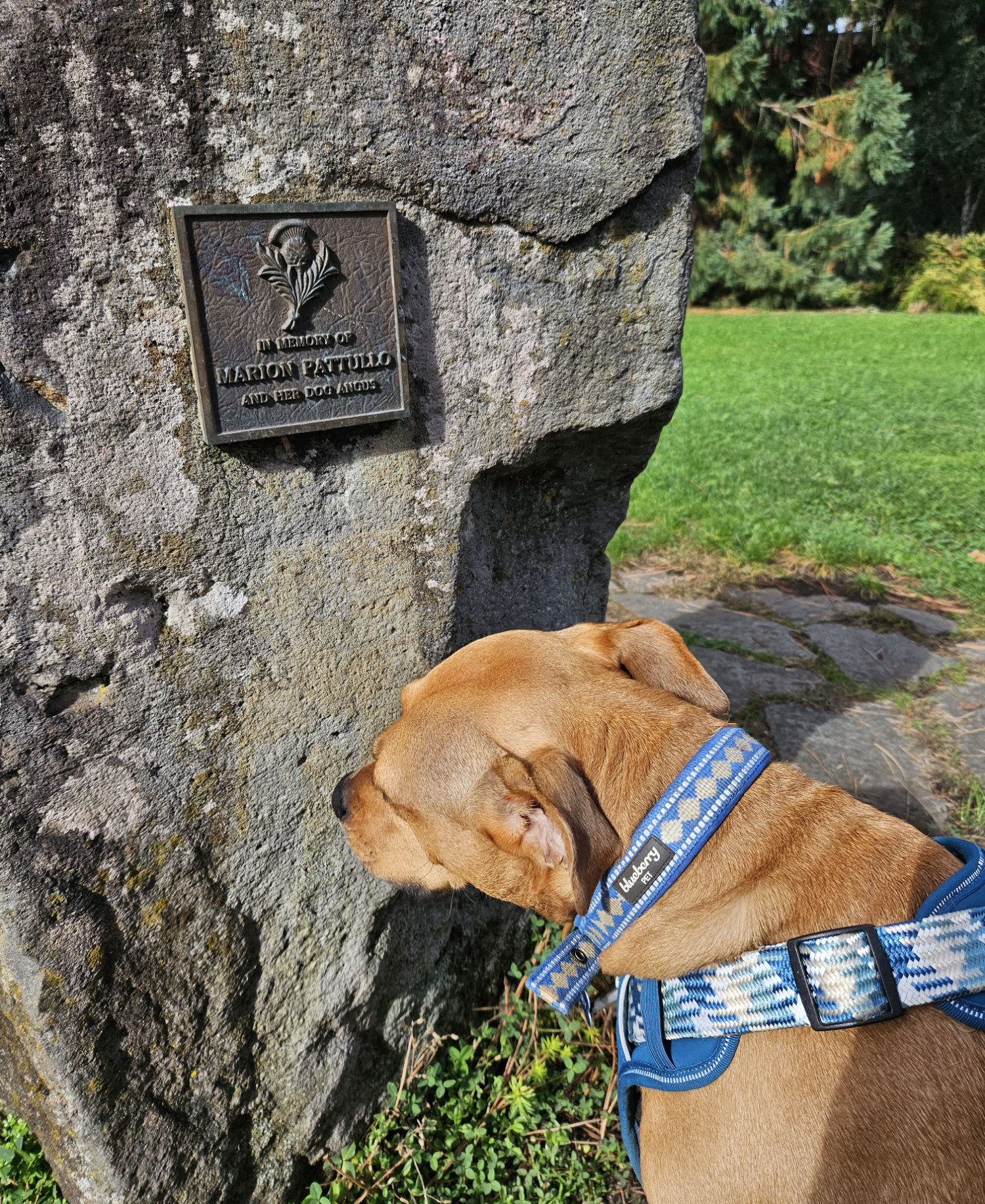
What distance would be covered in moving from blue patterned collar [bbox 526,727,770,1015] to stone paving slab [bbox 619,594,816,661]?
2.84m

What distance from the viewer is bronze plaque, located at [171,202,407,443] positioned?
1645 millimetres

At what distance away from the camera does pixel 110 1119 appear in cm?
188

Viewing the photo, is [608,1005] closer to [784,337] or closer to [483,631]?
[483,631]

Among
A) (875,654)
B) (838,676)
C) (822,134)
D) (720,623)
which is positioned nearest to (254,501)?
(838,676)

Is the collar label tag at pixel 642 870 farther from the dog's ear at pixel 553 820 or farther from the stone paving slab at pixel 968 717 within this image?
the stone paving slab at pixel 968 717

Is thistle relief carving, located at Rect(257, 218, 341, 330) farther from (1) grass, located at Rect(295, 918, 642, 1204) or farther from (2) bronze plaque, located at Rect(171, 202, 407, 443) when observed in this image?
(1) grass, located at Rect(295, 918, 642, 1204)

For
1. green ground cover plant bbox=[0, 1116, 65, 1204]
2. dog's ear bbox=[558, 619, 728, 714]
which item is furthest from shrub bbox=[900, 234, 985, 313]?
green ground cover plant bbox=[0, 1116, 65, 1204]

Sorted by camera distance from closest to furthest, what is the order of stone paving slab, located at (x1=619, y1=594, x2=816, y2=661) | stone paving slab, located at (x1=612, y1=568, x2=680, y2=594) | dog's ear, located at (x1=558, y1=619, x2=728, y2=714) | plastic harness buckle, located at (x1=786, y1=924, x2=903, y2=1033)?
1. plastic harness buckle, located at (x1=786, y1=924, x2=903, y2=1033)
2. dog's ear, located at (x1=558, y1=619, x2=728, y2=714)
3. stone paving slab, located at (x1=619, y1=594, x2=816, y2=661)
4. stone paving slab, located at (x1=612, y1=568, x2=680, y2=594)

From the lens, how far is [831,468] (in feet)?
24.7

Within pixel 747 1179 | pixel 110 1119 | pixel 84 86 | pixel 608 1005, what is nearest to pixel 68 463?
pixel 84 86

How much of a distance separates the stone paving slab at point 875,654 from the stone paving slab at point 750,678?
286mm

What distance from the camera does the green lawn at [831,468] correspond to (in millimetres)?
5777

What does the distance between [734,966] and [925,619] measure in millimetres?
3957

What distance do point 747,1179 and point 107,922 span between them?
1409 mm
